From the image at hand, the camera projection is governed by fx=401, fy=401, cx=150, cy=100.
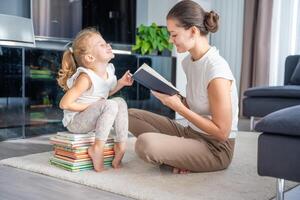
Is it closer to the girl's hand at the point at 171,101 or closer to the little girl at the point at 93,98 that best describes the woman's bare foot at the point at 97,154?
the little girl at the point at 93,98

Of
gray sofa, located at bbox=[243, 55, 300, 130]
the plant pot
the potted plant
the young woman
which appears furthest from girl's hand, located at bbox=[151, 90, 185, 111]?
the plant pot

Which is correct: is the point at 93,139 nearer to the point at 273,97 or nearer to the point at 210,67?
the point at 210,67

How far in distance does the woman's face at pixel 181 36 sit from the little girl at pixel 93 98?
319 mm

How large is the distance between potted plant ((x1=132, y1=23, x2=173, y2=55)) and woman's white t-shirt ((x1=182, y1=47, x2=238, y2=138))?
6.31ft

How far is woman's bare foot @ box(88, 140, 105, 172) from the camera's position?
1.68m

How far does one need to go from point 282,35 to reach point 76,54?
9.45 ft

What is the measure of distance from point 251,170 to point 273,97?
4.61 ft

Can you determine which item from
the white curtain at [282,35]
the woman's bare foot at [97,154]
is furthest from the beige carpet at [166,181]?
the white curtain at [282,35]

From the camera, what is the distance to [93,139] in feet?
5.65

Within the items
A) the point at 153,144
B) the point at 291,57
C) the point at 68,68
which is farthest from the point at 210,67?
the point at 291,57

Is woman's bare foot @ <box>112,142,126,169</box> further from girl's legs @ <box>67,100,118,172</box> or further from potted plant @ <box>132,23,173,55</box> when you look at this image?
potted plant @ <box>132,23,173,55</box>

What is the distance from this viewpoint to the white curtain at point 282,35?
4.02 metres

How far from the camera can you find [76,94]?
1678 millimetres

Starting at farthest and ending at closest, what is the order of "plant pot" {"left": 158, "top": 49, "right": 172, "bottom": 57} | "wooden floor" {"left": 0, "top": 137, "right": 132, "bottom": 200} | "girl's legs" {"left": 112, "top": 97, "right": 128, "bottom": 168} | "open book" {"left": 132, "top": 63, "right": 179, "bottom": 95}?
"plant pot" {"left": 158, "top": 49, "right": 172, "bottom": 57} → "girl's legs" {"left": 112, "top": 97, "right": 128, "bottom": 168} → "open book" {"left": 132, "top": 63, "right": 179, "bottom": 95} → "wooden floor" {"left": 0, "top": 137, "right": 132, "bottom": 200}
